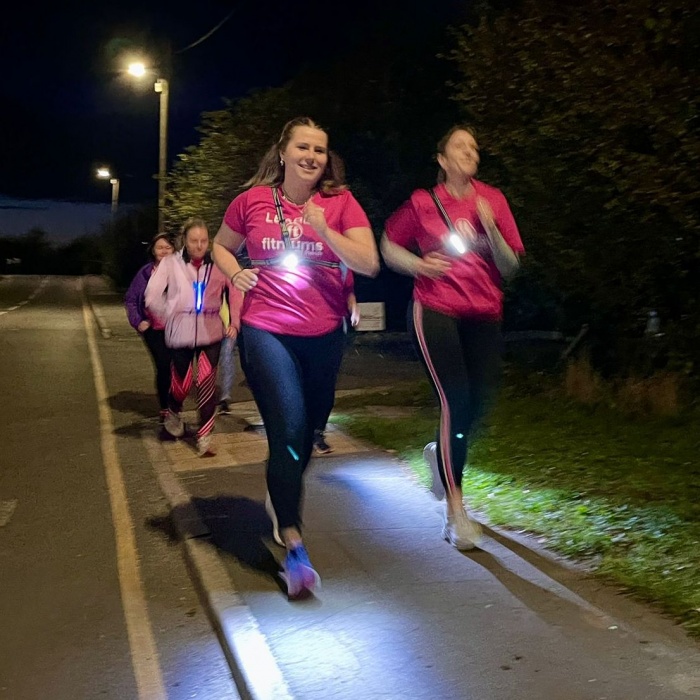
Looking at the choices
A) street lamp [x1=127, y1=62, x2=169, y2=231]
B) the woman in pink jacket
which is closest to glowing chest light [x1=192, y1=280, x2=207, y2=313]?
the woman in pink jacket

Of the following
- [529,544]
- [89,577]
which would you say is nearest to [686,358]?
[529,544]

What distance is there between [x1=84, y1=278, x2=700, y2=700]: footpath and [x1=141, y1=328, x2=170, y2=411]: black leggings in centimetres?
229

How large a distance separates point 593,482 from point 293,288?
256 centimetres

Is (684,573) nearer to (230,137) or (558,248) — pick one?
(558,248)

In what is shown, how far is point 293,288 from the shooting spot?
4.06m

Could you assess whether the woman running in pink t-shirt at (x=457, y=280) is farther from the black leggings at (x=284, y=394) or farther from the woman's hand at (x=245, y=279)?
the woman's hand at (x=245, y=279)

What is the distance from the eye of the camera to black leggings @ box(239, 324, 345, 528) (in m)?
3.98

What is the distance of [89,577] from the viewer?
468cm

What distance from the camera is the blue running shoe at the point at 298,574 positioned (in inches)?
157

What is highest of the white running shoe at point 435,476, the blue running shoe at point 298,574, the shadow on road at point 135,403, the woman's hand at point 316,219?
the woman's hand at point 316,219

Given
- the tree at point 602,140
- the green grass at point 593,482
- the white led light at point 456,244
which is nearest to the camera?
the green grass at point 593,482

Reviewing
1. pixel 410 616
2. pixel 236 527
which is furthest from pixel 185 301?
pixel 410 616

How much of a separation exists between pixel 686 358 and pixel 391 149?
8290 millimetres

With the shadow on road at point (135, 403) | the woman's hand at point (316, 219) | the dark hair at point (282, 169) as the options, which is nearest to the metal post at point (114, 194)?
the shadow on road at point (135, 403)
